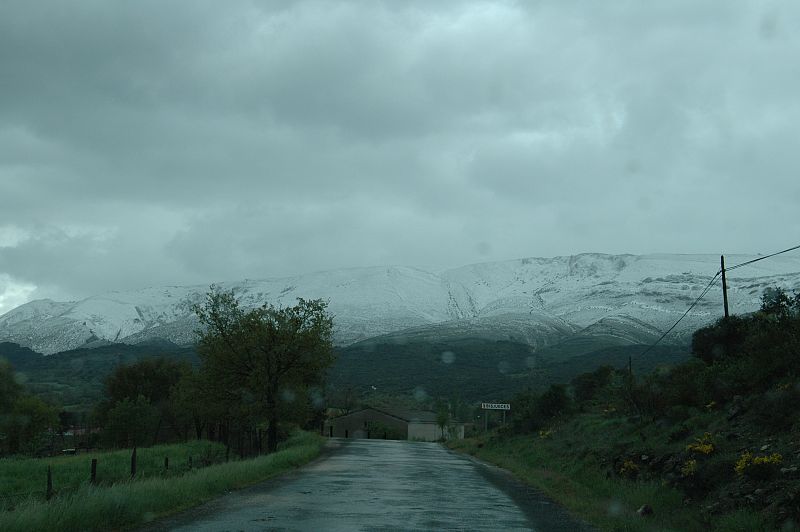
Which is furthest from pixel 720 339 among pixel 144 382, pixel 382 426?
pixel 382 426

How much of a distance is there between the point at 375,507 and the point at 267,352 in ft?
94.0

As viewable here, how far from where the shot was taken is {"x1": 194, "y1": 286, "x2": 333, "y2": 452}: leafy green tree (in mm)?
44750

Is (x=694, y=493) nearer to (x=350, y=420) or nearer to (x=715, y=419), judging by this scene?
(x=715, y=419)

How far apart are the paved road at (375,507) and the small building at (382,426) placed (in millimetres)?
89141

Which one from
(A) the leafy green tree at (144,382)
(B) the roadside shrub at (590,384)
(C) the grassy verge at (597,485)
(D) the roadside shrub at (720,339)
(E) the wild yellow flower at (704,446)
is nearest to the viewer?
(C) the grassy verge at (597,485)

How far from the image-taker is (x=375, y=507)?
17047mm

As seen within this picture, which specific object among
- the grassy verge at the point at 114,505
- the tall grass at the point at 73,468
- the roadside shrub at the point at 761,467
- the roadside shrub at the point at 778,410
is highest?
the roadside shrub at the point at 778,410

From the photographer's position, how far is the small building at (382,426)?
11475 centimetres

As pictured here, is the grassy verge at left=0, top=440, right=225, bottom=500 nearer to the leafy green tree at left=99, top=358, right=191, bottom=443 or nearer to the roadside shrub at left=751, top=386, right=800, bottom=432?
the roadside shrub at left=751, top=386, right=800, bottom=432

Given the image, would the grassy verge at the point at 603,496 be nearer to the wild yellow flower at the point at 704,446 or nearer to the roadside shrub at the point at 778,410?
the wild yellow flower at the point at 704,446

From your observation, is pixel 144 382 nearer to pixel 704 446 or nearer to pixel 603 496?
pixel 603 496

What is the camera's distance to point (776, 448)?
16.9 metres

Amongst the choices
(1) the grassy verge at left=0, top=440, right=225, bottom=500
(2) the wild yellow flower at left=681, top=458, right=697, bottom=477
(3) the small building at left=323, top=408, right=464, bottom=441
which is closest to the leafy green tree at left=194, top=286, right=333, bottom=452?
(1) the grassy verge at left=0, top=440, right=225, bottom=500

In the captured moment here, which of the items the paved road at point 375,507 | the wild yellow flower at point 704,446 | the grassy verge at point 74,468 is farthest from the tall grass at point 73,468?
the wild yellow flower at point 704,446
